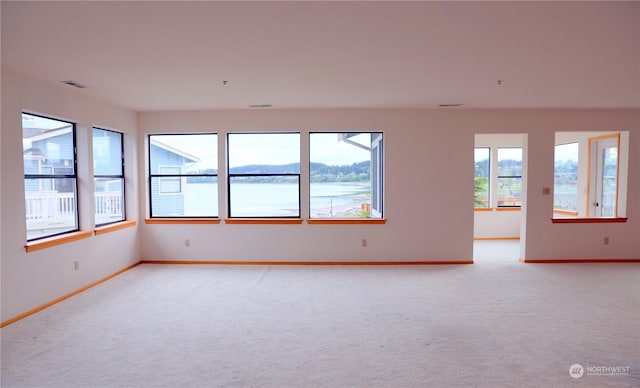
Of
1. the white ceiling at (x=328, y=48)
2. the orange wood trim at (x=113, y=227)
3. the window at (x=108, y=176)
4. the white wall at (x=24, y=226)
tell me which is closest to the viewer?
the white ceiling at (x=328, y=48)

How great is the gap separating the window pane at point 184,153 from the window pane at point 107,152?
50cm

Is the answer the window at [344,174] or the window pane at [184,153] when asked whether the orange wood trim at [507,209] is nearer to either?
the window at [344,174]

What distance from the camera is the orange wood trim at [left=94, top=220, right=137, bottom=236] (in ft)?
14.9

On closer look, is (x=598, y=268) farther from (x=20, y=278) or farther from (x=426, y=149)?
(x=20, y=278)

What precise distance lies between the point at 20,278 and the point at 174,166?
2.61 m

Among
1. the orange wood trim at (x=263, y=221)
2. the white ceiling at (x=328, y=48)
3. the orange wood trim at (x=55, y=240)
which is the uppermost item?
the white ceiling at (x=328, y=48)

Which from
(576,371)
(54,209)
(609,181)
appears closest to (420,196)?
(576,371)

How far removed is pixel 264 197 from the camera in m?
5.54

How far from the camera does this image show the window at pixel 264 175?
5477 millimetres

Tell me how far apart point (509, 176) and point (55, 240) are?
7.97 meters

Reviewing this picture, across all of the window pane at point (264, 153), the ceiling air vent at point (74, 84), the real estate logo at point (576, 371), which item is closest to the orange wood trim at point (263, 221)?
the window pane at point (264, 153)

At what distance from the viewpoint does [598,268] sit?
16.6ft

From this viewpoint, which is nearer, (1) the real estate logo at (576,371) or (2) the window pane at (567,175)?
(1) the real estate logo at (576,371)

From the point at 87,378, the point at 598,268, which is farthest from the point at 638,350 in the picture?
the point at 87,378
